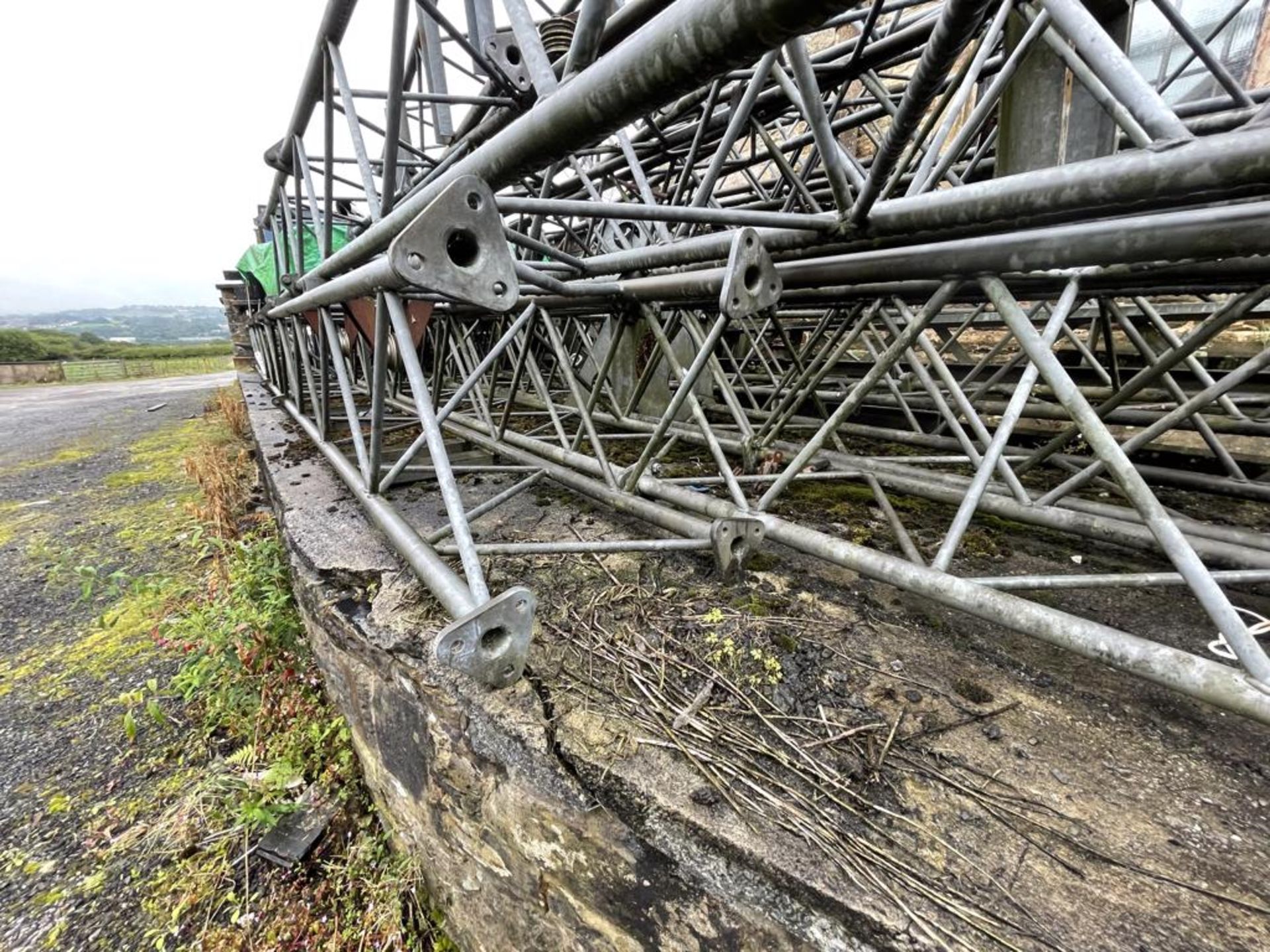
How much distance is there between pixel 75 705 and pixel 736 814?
3.35 metres

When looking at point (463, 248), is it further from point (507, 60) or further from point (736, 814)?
point (736, 814)

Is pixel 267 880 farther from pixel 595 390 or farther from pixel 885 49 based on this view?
pixel 885 49

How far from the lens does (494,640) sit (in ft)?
4.59

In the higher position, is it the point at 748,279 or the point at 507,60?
the point at 507,60

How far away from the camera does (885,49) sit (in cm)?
241

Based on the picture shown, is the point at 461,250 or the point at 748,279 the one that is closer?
the point at 461,250

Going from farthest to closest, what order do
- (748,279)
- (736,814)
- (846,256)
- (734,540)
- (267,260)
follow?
(267,260) → (734,540) → (846,256) → (748,279) → (736,814)

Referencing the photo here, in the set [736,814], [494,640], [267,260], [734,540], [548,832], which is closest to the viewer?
[736,814]

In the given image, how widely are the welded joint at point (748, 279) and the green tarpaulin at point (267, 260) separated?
5.84m

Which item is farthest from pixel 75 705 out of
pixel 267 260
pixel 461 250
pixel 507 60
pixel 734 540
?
pixel 267 260

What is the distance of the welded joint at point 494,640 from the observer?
1.29m

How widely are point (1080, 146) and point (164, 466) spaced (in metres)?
9.06

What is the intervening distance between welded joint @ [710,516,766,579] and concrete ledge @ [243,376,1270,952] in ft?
1.15

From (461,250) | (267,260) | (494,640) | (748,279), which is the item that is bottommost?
(494,640)
